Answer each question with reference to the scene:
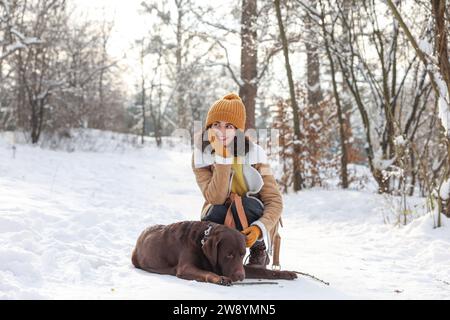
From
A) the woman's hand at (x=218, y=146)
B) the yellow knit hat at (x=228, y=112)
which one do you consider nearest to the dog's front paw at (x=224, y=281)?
the woman's hand at (x=218, y=146)

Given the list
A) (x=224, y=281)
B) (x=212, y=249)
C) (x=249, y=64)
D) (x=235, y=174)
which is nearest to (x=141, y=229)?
(x=235, y=174)

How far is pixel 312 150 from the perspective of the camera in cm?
910

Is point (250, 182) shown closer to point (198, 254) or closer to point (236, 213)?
point (236, 213)

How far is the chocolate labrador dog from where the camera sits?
2646 millimetres

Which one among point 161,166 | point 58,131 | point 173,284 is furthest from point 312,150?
point 58,131

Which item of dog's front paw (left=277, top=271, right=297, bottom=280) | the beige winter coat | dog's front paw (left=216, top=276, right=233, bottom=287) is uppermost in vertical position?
the beige winter coat

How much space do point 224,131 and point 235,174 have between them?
29cm

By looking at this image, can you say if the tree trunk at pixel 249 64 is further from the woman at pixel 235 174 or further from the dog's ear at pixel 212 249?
the dog's ear at pixel 212 249

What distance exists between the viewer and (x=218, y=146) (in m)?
3.06

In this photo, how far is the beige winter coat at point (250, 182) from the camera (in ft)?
9.80

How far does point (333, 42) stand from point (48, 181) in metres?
5.04

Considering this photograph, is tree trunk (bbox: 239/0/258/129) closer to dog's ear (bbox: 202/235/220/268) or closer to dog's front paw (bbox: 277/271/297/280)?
dog's front paw (bbox: 277/271/297/280)

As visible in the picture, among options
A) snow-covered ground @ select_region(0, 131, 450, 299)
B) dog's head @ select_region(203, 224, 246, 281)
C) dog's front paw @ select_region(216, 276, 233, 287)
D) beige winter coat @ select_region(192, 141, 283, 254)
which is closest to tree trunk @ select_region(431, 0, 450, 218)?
snow-covered ground @ select_region(0, 131, 450, 299)
